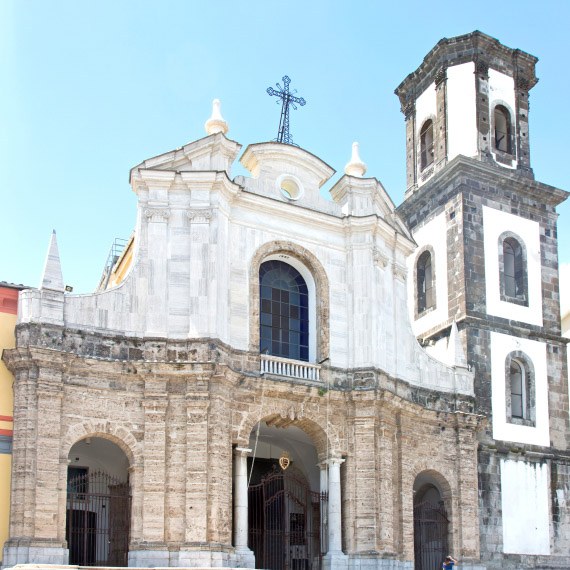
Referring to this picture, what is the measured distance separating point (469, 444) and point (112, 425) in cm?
1106

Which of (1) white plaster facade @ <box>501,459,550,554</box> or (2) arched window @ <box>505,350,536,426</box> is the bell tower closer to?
(2) arched window @ <box>505,350,536,426</box>

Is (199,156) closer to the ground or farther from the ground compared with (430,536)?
farther from the ground

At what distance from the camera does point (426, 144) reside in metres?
38.0

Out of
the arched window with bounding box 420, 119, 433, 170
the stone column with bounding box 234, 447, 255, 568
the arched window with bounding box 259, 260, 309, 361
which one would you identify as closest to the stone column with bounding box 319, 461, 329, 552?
the stone column with bounding box 234, 447, 255, 568

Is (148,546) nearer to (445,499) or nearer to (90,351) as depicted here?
(90,351)

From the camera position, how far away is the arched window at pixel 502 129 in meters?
36.4

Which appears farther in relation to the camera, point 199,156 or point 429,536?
point 429,536

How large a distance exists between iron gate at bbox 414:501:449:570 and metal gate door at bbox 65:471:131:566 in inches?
351

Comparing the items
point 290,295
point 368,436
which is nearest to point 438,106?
point 290,295

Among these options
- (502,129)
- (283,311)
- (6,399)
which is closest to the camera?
(6,399)

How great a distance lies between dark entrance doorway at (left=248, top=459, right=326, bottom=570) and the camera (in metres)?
27.8

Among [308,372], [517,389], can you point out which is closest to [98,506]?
[308,372]

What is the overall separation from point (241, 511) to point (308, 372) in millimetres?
4215

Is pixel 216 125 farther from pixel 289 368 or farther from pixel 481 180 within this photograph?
pixel 481 180
